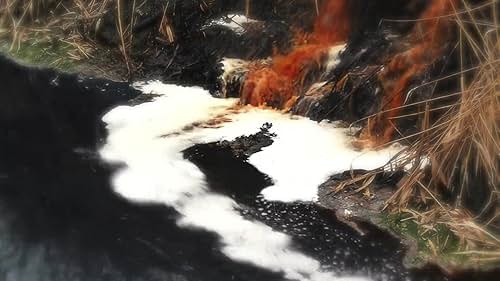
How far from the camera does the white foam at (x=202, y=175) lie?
4.07m

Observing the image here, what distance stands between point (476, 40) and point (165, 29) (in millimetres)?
3513

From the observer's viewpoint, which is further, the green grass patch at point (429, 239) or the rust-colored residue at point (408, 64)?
the rust-colored residue at point (408, 64)

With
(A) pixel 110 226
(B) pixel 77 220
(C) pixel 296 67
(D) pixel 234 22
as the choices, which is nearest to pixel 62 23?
(D) pixel 234 22

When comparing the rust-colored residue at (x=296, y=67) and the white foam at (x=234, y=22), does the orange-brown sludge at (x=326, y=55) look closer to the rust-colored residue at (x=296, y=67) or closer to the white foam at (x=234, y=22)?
the rust-colored residue at (x=296, y=67)

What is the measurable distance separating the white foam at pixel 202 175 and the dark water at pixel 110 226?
0.29ft

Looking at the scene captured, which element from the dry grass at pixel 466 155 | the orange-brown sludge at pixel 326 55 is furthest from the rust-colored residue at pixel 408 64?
the dry grass at pixel 466 155

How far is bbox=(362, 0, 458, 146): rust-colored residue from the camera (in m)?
4.91

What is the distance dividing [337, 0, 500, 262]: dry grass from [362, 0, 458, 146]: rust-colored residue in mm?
375

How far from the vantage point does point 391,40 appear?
211 inches

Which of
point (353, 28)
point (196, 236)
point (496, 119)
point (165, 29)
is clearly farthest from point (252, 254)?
point (165, 29)

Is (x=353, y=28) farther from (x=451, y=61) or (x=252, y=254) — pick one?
(x=252, y=254)

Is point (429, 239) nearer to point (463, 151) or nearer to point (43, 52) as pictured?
point (463, 151)

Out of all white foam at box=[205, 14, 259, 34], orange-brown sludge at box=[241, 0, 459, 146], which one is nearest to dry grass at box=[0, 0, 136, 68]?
white foam at box=[205, 14, 259, 34]

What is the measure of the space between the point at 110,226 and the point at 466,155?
8.16 feet
